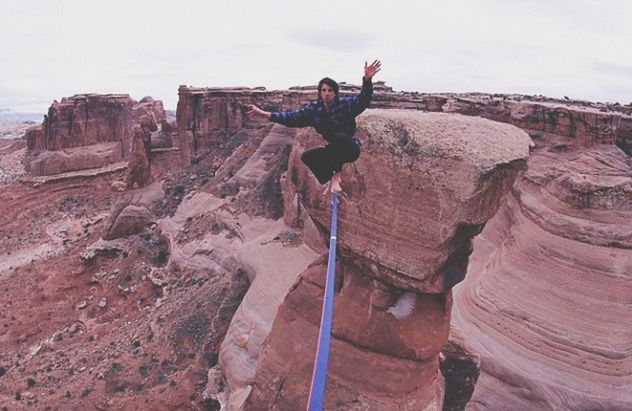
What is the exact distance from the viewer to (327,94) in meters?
7.86

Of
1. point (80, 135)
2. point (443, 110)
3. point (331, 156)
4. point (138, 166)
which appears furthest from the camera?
point (80, 135)

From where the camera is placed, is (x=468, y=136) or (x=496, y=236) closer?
(x=468, y=136)

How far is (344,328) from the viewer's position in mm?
11156

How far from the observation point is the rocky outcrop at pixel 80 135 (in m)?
51.8

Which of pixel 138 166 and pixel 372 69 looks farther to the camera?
pixel 138 166

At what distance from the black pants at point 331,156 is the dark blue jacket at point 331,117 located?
0.43 feet

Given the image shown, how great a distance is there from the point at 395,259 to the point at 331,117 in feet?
10.7

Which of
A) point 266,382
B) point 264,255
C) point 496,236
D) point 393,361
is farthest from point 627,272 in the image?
point 264,255

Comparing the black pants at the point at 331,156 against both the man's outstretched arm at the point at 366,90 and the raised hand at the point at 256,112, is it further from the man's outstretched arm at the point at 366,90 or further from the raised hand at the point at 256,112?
the raised hand at the point at 256,112

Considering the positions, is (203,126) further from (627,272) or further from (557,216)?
(627,272)

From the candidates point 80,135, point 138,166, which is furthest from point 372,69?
point 80,135

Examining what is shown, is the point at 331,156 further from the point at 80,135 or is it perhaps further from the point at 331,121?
the point at 80,135

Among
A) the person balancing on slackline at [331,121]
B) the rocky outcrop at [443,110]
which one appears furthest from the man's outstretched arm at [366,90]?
the rocky outcrop at [443,110]

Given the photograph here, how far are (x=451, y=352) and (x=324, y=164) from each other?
6.96m
